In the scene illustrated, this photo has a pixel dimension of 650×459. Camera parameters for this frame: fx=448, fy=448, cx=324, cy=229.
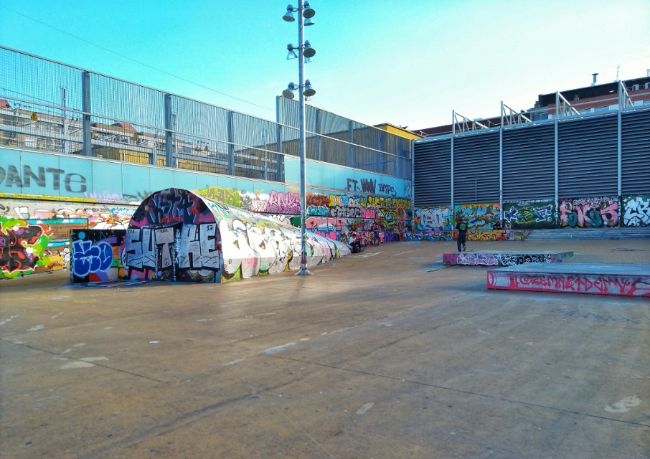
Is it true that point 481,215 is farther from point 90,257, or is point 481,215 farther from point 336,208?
point 90,257

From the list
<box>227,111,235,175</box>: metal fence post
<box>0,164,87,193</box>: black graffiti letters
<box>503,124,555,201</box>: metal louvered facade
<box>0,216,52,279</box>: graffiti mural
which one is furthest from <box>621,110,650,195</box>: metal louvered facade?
<box>0,216,52,279</box>: graffiti mural

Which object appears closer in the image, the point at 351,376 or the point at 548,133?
the point at 351,376

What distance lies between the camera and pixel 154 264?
16.3 meters

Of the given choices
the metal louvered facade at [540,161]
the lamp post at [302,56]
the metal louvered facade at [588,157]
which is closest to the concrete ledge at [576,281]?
the lamp post at [302,56]

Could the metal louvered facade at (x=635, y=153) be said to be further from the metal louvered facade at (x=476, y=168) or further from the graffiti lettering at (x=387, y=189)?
the graffiti lettering at (x=387, y=189)

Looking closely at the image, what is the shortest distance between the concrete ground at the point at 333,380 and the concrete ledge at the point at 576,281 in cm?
64

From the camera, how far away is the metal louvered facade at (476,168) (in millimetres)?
34094

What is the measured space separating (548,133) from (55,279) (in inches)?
1236

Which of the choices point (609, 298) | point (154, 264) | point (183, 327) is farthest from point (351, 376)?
point (154, 264)

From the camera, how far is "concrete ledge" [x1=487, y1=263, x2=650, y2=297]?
9.36m

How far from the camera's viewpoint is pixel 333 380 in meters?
4.60

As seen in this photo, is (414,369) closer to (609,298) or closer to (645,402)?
(645,402)

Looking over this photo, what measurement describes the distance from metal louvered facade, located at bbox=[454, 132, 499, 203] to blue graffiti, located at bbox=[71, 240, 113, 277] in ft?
88.3

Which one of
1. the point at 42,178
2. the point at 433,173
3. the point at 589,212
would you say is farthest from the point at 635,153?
the point at 42,178
